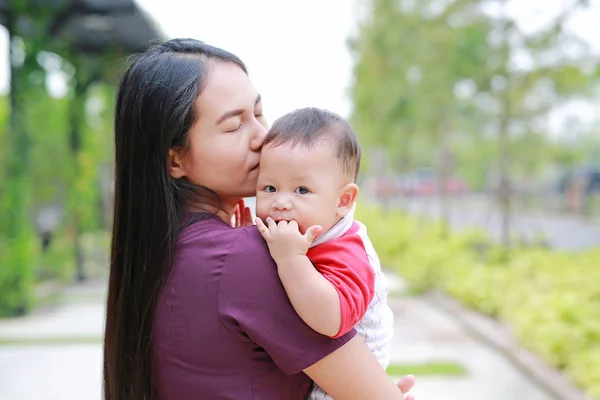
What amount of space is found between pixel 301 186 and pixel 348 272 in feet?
0.62

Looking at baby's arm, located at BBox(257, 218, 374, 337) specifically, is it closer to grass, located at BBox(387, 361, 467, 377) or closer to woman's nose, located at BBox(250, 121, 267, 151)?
woman's nose, located at BBox(250, 121, 267, 151)

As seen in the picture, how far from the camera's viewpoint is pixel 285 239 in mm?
1104

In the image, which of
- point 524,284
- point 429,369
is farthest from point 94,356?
point 524,284

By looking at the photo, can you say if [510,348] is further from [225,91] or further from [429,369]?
[225,91]

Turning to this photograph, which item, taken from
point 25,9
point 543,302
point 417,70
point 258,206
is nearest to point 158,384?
point 258,206

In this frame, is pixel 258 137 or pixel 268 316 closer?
pixel 268 316

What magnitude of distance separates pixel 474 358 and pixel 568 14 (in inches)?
174

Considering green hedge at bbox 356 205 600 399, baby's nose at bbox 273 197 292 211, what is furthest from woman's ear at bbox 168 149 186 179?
green hedge at bbox 356 205 600 399

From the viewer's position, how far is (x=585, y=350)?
4.50 metres

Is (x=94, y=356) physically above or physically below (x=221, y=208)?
below

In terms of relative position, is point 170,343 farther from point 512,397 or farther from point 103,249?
point 103,249

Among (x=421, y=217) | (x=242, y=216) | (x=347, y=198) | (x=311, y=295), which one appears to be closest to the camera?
(x=311, y=295)

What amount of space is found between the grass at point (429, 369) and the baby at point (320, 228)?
375 centimetres

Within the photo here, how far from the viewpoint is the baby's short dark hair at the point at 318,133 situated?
1237mm
